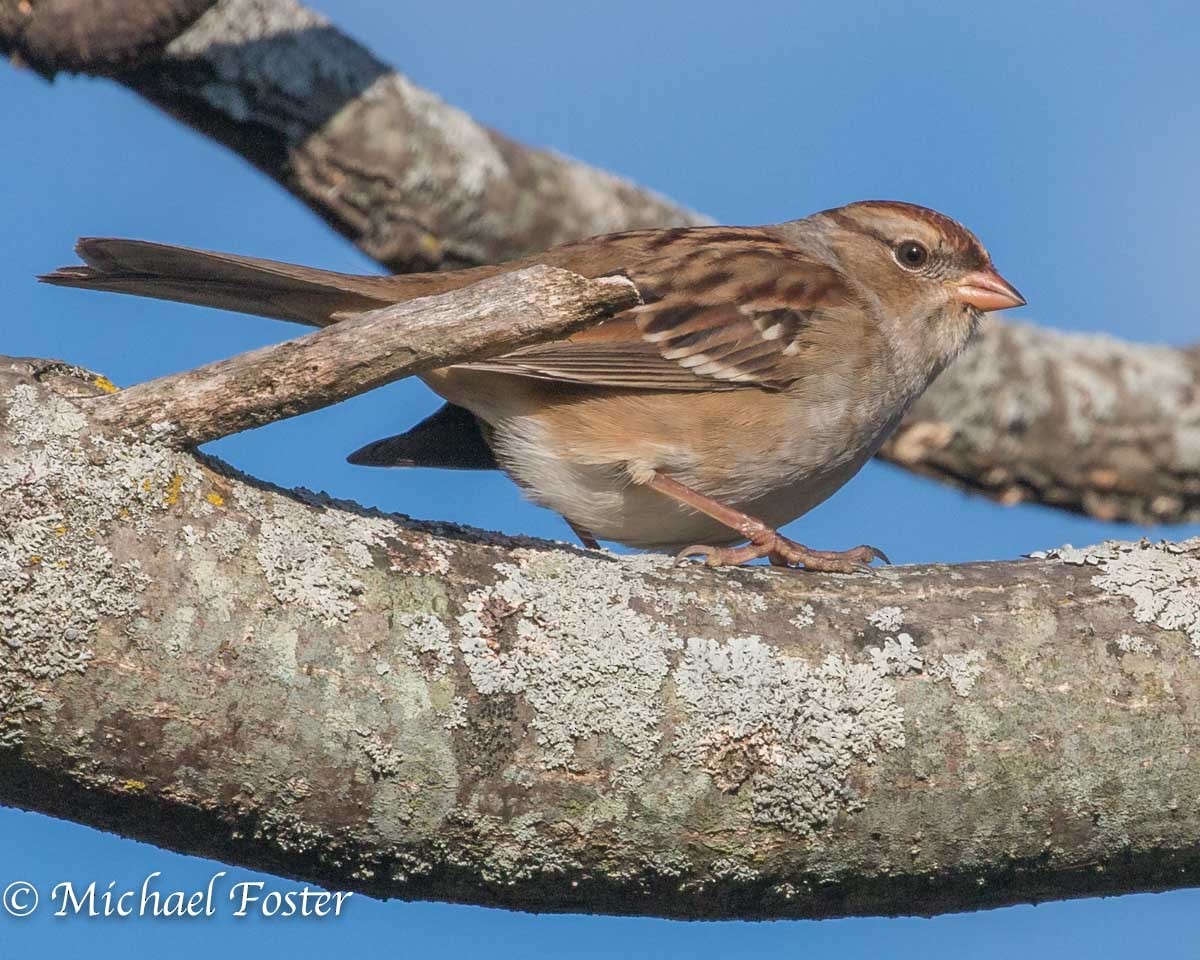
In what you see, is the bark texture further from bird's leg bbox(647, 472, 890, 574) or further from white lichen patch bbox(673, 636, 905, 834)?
white lichen patch bbox(673, 636, 905, 834)

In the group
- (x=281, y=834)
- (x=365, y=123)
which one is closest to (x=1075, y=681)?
(x=281, y=834)

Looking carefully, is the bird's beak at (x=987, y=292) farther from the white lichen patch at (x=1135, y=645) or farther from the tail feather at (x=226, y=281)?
the white lichen patch at (x=1135, y=645)

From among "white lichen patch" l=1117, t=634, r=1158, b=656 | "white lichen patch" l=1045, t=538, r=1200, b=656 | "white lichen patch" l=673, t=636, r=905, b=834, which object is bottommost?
"white lichen patch" l=673, t=636, r=905, b=834

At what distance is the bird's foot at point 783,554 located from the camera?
372 cm

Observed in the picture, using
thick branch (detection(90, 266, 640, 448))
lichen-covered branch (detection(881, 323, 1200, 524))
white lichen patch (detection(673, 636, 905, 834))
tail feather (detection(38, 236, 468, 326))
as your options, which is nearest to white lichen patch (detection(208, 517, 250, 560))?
thick branch (detection(90, 266, 640, 448))

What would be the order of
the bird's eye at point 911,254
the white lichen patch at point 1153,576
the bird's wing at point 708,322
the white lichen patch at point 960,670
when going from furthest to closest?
the bird's eye at point 911,254 < the bird's wing at point 708,322 < the white lichen patch at point 1153,576 < the white lichen patch at point 960,670

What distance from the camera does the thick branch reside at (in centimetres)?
265

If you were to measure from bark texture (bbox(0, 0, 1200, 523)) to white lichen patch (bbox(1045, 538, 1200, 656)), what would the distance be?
264 cm

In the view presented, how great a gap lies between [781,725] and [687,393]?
1.86m

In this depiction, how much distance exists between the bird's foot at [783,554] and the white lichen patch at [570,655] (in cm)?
70

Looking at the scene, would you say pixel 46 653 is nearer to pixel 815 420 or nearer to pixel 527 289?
pixel 527 289

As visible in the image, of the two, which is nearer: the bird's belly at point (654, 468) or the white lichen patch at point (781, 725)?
the white lichen patch at point (781, 725)

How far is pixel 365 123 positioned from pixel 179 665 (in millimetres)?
3036

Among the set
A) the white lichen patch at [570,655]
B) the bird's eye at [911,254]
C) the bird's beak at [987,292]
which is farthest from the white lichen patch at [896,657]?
the bird's eye at [911,254]
